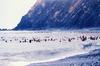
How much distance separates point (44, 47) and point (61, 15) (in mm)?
537

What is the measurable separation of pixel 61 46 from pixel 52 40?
0.16 metres

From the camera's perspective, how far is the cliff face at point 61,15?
5664 mm

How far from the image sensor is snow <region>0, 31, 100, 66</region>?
5.63 m

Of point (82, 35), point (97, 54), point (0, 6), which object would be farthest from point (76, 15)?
point (0, 6)

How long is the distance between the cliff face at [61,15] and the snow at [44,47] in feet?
0.35

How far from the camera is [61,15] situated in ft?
18.6

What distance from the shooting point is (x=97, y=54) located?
5605mm

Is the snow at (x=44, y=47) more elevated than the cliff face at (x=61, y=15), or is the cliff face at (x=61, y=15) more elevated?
the cliff face at (x=61, y=15)

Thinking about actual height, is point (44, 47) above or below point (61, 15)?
below

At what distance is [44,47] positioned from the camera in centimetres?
564

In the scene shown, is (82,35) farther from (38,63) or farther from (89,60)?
(38,63)

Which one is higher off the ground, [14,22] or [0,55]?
[14,22]

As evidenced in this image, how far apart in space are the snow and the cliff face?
4.2 inches

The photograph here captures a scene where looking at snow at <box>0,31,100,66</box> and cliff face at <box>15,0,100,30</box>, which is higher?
cliff face at <box>15,0,100,30</box>
